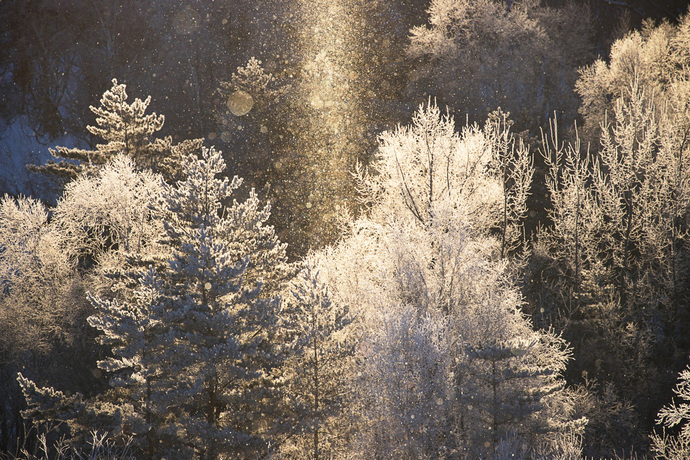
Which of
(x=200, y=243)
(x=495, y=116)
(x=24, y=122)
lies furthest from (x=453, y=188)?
(x=24, y=122)

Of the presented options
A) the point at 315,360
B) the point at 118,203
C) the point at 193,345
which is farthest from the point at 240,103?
the point at 315,360

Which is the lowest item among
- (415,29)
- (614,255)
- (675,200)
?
(614,255)

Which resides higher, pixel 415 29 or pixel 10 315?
pixel 415 29

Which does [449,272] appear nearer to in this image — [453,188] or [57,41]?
[453,188]

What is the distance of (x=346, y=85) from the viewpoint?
5153 cm

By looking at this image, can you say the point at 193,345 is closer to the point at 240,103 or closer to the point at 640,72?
the point at 240,103

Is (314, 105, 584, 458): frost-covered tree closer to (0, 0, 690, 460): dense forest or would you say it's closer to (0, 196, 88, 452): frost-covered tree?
(0, 0, 690, 460): dense forest

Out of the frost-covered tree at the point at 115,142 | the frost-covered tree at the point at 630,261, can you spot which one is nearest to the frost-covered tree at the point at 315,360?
the frost-covered tree at the point at 115,142

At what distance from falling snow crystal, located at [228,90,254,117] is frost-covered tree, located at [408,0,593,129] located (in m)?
14.6

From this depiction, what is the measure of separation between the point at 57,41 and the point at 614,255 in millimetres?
51213

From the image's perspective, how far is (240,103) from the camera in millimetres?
45406

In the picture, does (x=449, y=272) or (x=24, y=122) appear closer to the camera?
(x=449, y=272)

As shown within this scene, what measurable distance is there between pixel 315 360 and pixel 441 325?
5210 mm

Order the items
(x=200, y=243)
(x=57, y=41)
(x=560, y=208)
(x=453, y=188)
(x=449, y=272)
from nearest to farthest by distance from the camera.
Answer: (x=200, y=243), (x=449, y=272), (x=453, y=188), (x=560, y=208), (x=57, y=41)
